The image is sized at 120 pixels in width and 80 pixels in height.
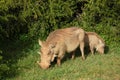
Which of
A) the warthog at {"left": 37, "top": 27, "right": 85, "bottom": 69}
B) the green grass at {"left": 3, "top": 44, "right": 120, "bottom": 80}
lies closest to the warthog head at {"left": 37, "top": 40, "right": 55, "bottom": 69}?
the warthog at {"left": 37, "top": 27, "right": 85, "bottom": 69}

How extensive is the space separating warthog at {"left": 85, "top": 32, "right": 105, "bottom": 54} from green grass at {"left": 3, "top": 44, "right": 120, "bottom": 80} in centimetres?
24

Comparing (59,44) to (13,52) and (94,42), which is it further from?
(13,52)

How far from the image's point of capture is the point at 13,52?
11453mm

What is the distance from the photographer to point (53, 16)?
38.7 feet

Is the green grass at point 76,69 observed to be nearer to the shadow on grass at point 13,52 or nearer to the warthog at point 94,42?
the shadow on grass at point 13,52

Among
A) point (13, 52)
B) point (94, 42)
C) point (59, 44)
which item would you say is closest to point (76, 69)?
point (59, 44)

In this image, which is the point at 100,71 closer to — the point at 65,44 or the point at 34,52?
the point at 65,44

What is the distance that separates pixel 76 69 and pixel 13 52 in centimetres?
250

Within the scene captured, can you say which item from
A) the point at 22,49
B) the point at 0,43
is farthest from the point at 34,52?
the point at 0,43

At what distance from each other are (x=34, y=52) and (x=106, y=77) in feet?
9.14

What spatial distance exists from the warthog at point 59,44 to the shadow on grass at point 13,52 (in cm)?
76

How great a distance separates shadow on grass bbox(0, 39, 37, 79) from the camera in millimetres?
9758

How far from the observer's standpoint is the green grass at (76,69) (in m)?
9.36

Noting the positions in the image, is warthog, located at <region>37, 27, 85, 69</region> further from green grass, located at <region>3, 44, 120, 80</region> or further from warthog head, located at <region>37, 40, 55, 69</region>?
green grass, located at <region>3, 44, 120, 80</region>
